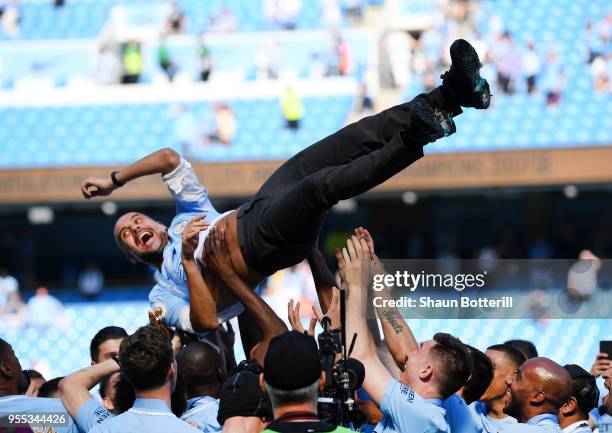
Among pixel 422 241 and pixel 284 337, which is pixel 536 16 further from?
pixel 284 337

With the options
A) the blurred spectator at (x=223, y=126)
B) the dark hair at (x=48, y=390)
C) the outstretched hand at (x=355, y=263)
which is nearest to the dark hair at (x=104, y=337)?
the dark hair at (x=48, y=390)

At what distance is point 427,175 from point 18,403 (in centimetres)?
1117

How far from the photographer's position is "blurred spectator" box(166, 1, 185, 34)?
16.7 meters

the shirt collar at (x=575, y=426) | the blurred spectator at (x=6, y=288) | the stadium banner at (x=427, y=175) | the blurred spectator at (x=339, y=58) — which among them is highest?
the shirt collar at (x=575, y=426)

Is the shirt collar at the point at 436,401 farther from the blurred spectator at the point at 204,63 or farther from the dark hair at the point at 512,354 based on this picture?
the blurred spectator at the point at 204,63

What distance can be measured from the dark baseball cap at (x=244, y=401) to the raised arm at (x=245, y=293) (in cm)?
58

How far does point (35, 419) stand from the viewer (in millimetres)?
4004

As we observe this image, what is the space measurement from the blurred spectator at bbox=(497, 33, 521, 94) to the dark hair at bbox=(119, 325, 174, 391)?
1290 centimetres

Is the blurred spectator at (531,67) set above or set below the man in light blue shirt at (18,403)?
below

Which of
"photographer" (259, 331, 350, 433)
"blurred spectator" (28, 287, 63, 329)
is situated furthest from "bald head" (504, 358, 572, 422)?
"blurred spectator" (28, 287, 63, 329)

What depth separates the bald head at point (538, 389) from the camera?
152 inches

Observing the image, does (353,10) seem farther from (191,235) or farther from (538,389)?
(538,389)

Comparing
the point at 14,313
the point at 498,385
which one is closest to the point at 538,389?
the point at 498,385

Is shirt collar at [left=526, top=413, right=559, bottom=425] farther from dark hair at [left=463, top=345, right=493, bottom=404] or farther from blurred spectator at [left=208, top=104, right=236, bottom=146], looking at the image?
blurred spectator at [left=208, top=104, right=236, bottom=146]
